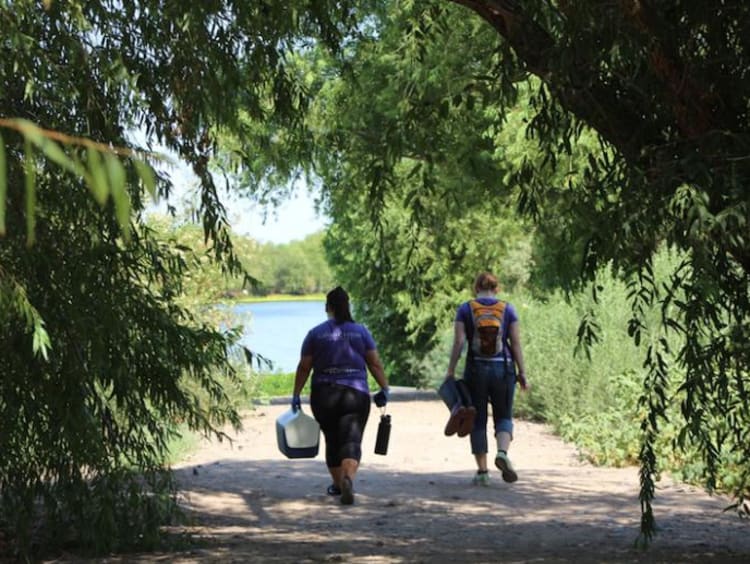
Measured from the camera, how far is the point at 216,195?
7.30 meters

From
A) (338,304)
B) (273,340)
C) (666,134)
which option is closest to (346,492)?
(338,304)

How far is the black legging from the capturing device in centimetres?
1006

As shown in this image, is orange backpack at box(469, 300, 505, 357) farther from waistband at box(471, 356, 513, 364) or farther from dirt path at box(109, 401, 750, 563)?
dirt path at box(109, 401, 750, 563)

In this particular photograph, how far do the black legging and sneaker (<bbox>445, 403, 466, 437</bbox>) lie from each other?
932 millimetres

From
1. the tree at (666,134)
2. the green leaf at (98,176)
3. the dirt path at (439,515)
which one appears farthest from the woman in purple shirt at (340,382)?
the green leaf at (98,176)

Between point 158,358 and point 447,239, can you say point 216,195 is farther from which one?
point 447,239

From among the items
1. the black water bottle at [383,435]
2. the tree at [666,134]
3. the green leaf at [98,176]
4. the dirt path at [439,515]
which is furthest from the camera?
the black water bottle at [383,435]

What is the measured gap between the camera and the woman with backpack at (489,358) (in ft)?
35.6

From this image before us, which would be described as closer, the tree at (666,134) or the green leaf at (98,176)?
the green leaf at (98,176)

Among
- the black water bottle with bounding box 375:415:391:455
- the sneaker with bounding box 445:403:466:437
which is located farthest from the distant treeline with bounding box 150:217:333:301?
the sneaker with bounding box 445:403:466:437

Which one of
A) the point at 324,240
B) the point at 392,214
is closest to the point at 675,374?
the point at 392,214

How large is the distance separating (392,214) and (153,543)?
1748 cm

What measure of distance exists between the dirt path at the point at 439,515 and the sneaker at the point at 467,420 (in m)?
0.55

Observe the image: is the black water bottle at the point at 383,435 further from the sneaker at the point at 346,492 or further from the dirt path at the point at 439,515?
the sneaker at the point at 346,492
